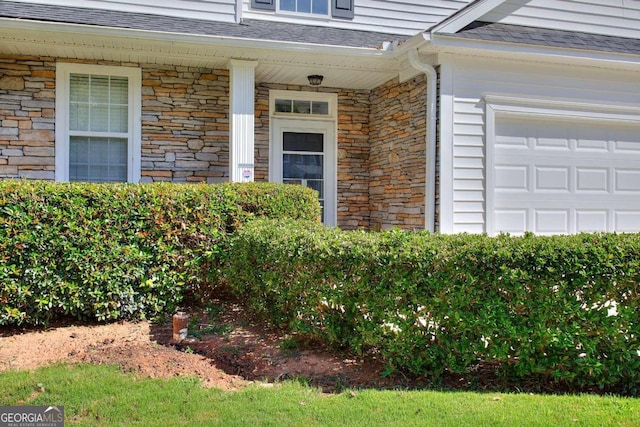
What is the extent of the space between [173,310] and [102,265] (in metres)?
0.84

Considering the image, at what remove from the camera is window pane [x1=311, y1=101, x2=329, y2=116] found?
353 inches

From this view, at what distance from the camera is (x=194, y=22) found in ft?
25.5

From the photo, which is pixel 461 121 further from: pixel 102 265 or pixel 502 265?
pixel 102 265

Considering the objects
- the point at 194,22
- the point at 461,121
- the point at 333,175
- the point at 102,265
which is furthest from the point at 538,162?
the point at 102,265

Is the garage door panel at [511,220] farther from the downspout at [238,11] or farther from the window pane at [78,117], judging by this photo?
the window pane at [78,117]

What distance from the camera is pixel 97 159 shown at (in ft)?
25.3

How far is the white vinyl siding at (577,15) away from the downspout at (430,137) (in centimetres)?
135

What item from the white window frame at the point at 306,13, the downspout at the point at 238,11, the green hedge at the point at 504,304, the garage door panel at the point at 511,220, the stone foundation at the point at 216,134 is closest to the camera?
the green hedge at the point at 504,304

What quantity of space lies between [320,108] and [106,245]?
189 inches

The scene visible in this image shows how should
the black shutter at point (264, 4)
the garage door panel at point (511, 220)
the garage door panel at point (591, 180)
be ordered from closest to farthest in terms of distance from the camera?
1. the garage door panel at point (511, 220)
2. the garage door panel at point (591, 180)
3. the black shutter at point (264, 4)

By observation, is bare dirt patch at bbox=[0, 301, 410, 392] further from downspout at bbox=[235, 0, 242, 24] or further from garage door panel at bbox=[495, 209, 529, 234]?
downspout at bbox=[235, 0, 242, 24]

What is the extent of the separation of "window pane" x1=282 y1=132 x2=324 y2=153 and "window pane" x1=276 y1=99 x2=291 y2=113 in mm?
369

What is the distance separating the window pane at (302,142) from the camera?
8.85 metres

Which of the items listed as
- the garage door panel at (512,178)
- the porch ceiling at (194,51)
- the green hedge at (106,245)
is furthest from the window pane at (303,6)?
the green hedge at (106,245)
